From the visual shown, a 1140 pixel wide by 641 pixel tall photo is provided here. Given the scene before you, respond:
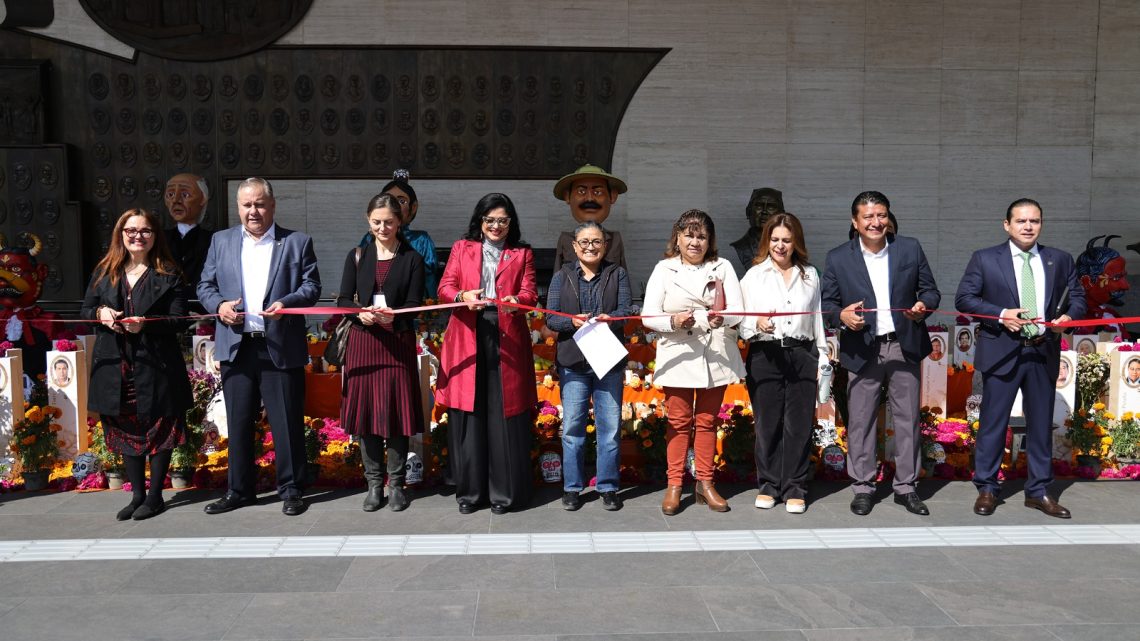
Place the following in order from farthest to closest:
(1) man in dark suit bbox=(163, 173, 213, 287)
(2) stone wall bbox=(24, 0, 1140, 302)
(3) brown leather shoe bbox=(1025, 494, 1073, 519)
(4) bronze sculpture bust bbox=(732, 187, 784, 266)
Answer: (2) stone wall bbox=(24, 0, 1140, 302), (4) bronze sculpture bust bbox=(732, 187, 784, 266), (1) man in dark suit bbox=(163, 173, 213, 287), (3) brown leather shoe bbox=(1025, 494, 1073, 519)

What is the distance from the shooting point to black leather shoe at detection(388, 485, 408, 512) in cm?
491

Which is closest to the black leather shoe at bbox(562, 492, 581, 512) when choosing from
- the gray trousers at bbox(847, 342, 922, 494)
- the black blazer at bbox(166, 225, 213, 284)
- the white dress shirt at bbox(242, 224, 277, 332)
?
the gray trousers at bbox(847, 342, 922, 494)

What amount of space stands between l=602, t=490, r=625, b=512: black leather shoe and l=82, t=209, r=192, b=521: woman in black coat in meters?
2.53

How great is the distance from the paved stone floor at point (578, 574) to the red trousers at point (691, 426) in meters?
0.25

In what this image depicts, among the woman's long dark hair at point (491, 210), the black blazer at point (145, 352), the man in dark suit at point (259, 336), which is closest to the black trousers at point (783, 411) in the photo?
the woman's long dark hair at point (491, 210)

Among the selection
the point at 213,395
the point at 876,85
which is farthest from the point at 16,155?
the point at 876,85

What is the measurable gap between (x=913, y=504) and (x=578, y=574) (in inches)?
84.2

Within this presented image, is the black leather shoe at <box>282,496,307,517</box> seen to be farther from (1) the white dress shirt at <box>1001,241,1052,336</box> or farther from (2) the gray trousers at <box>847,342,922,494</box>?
(1) the white dress shirt at <box>1001,241,1052,336</box>

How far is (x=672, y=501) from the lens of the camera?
15.8 feet

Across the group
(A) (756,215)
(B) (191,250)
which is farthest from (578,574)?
(A) (756,215)

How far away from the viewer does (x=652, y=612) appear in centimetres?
342

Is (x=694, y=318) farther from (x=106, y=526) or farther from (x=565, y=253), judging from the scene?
(x=106, y=526)

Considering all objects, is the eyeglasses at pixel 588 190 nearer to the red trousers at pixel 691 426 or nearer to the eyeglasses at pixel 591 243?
the eyeglasses at pixel 591 243

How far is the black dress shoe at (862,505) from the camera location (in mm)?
4770
